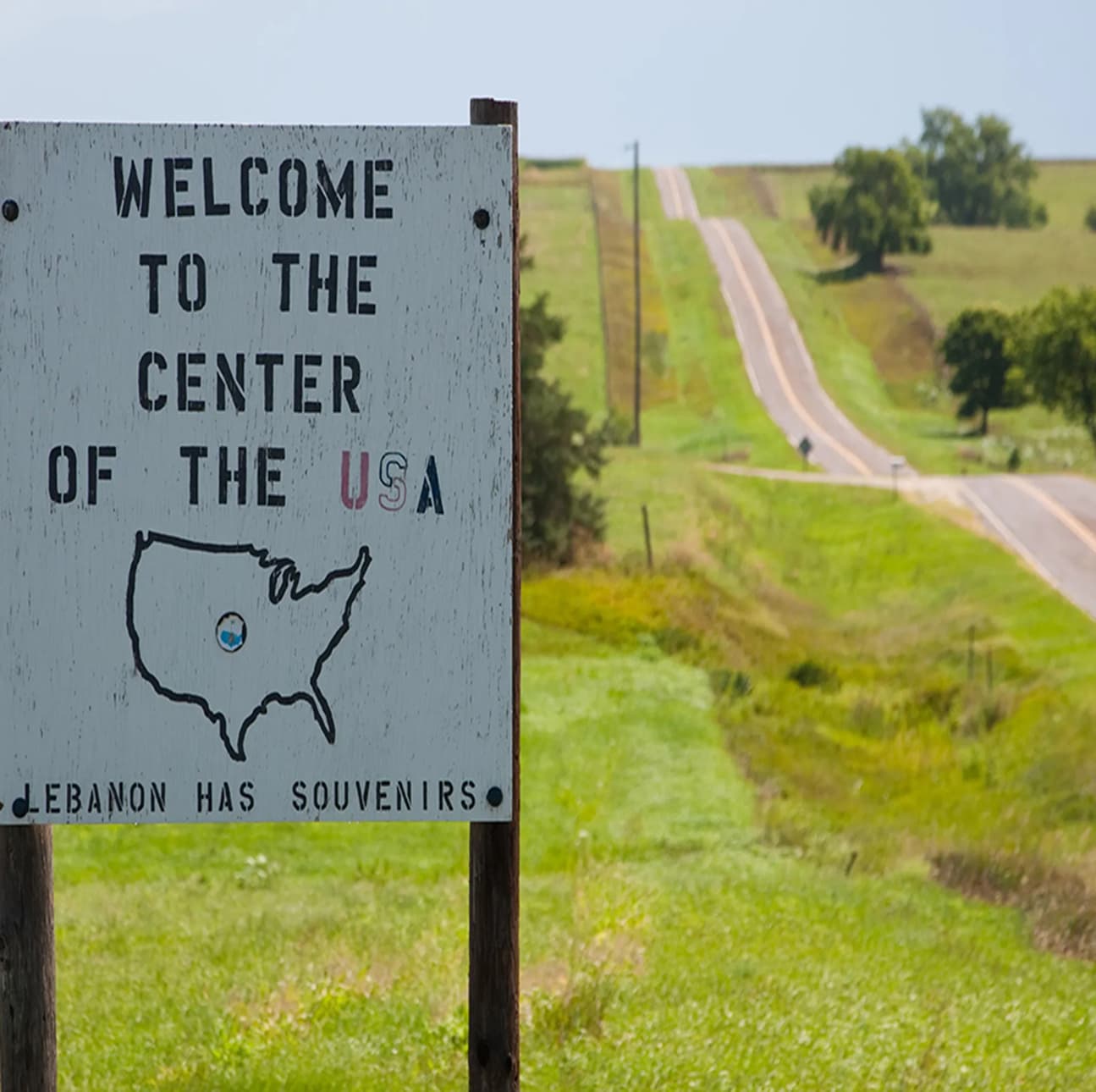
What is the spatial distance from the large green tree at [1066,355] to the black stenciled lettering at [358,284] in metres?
55.2

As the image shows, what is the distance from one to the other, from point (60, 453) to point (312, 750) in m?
1.20

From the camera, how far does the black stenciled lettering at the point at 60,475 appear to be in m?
4.68

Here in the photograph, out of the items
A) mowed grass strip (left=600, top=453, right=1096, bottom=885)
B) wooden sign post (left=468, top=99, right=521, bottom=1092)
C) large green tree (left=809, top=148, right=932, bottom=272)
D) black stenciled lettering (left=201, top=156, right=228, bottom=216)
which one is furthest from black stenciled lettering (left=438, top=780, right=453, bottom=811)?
large green tree (left=809, top=148, right=932, bottom=272)

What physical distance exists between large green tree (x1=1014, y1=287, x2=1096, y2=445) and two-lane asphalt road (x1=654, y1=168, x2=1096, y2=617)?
11.2 ft

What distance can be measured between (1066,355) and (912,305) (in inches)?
1197

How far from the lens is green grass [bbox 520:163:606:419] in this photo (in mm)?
71625

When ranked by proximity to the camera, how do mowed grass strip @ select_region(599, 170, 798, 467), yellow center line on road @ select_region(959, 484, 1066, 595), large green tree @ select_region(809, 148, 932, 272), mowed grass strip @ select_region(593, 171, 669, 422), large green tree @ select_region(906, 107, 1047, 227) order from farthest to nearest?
large green tree @ select_region(906, 107, 1047, 227), large green tree @ select_region(809, 148, 932, 272), mowed grass strip @ select_region(593, 171, 669, 422), mowed grass strip @ select_region(599, 170, 798, 467), yellow center line on road @ select_region(959, 484, 1066, 595)

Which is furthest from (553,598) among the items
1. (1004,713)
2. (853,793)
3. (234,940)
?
(234,940)

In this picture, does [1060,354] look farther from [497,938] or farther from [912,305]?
[497,938]

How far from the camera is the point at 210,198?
183 inches

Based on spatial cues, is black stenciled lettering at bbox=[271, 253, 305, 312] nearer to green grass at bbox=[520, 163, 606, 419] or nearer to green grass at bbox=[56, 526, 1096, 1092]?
green grass at bbox=[56, 526, 1096, 1092]

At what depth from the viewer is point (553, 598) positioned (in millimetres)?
31656

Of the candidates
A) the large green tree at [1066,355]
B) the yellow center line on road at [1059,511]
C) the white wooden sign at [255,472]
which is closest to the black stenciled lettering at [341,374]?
the white wooden sign at [255,472]

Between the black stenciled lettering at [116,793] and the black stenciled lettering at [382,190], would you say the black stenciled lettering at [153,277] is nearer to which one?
the black stenciled lettering at [382,190]
